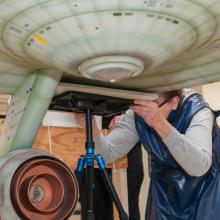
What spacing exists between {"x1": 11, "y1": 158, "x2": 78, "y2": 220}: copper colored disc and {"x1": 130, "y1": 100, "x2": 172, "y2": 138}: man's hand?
0.83 ft

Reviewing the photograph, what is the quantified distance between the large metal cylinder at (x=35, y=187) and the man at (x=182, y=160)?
358 mm

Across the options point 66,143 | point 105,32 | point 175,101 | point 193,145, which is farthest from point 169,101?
point 105,32

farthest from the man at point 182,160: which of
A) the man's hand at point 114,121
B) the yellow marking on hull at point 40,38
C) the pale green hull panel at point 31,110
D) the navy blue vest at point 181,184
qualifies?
the yellow marking on hull at point 40,38

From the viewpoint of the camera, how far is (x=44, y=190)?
465mm

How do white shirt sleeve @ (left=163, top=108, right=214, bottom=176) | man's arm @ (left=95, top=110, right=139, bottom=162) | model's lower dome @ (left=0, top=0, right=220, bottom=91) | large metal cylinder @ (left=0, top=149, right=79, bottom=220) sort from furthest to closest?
1. man's arm @ (left=95, top=110, right=139, bottom=162)
2. white shirt sleeve @ (left=163, top=108, right=214, bottom=176)
3. large metal cylinder @ (left=0, top=149, right=79, bottom=220)
4. model's lower dome @ (left=0, top=0, right=220, bottom=91)

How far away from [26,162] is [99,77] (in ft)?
0.47

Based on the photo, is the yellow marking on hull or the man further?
the man

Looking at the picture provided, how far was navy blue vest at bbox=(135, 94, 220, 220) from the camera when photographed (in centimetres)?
91

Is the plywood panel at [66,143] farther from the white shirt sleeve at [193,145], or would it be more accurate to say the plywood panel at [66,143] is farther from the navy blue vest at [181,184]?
the navy blue vest at [181,184]

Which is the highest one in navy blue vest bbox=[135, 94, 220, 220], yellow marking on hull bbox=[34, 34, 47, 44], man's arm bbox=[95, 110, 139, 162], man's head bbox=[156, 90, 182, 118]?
man's head bbox=[156, 90, 182, 118]

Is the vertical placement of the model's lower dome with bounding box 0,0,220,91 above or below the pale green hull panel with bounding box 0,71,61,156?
above

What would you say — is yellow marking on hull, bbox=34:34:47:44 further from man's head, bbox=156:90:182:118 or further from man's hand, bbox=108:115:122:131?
man's hand, bbox=108:115:122:131

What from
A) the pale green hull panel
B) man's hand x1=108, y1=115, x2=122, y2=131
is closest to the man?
man's hand x1=108, y1=115, x2=122, y2=131

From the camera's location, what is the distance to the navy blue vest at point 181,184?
91 cm
